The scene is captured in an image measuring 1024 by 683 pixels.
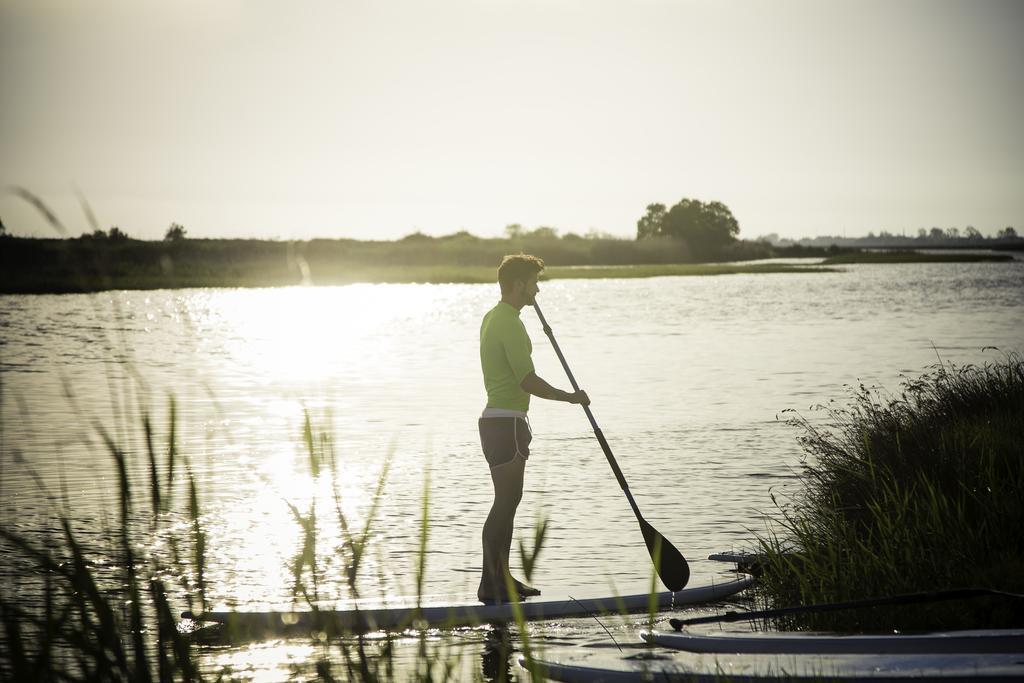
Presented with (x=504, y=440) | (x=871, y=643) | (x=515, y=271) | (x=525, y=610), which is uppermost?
(x=515, y=271)

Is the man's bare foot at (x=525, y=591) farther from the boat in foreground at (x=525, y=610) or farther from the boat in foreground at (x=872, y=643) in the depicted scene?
the boat in foreground at (x=872, y=643)

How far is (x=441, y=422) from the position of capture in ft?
65.0

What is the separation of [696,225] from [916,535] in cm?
15829

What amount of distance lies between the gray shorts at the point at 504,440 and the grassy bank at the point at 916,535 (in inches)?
77.0

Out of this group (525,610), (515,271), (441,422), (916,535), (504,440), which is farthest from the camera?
(441,422)

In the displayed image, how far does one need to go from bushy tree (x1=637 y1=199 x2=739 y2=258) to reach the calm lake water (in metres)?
107

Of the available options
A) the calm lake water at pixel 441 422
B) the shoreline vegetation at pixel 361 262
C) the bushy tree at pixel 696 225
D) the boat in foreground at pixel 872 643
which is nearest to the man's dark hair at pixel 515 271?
the calm lake water at pixel 441 422

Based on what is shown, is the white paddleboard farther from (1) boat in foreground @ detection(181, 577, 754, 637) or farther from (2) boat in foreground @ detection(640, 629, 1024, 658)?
(1) boat in foreground @ detection(181, 577, 754, 637)

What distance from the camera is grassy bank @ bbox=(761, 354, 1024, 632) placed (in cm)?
697

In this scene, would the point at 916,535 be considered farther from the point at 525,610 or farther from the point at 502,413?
the point at 502,413

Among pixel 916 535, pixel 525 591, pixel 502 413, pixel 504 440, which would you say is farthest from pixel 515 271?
pixel 916 535

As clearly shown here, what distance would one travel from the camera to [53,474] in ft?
45.0

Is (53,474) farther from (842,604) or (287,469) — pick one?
(842,604)

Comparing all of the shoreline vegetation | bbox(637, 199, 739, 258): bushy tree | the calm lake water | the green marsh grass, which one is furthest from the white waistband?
bbox(637, 199, 739, 258): bushy tree
